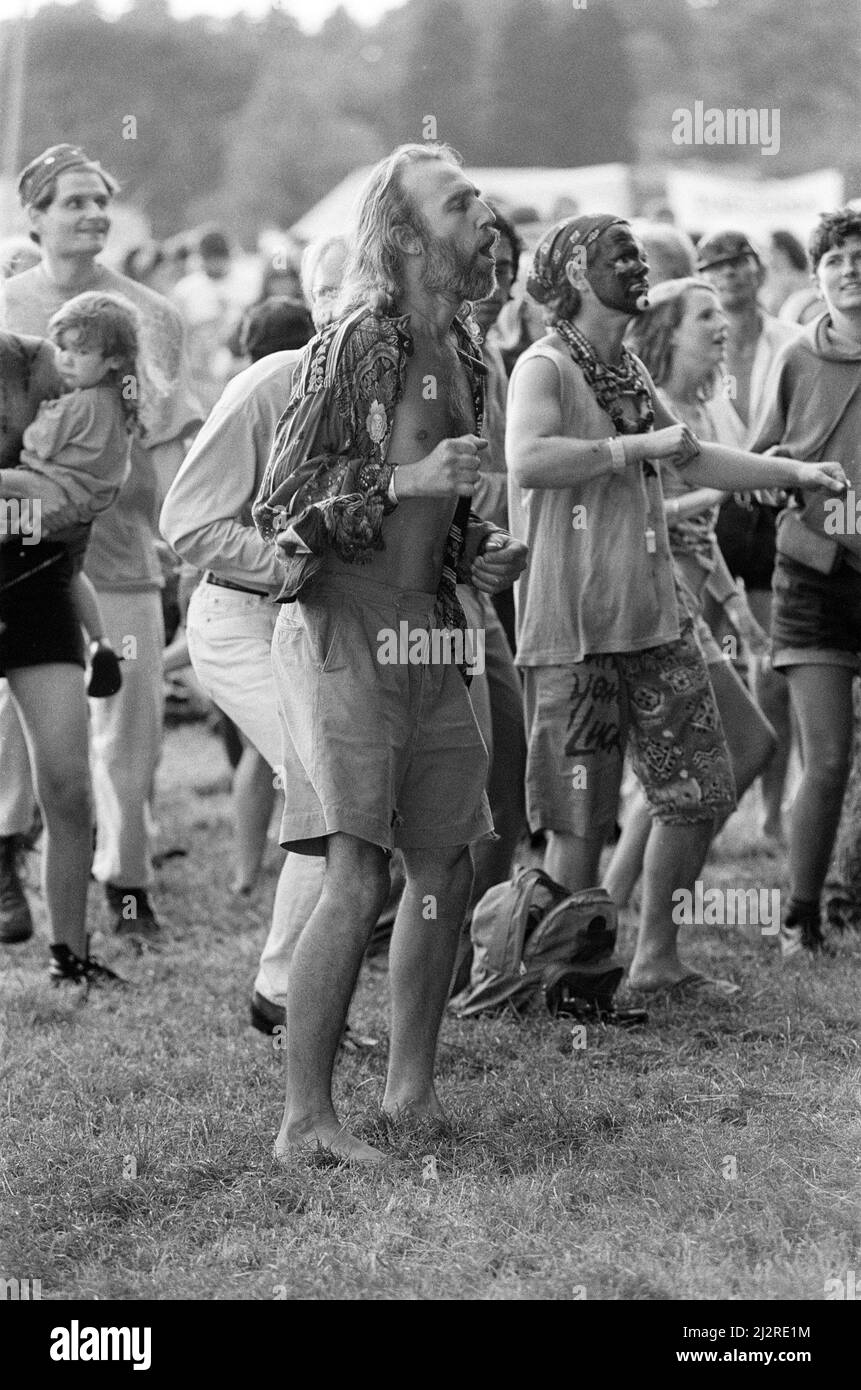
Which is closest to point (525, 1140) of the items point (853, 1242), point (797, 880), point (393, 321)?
point (853, 1242)

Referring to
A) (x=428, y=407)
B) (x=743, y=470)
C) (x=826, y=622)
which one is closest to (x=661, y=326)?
(x=743, y=470)

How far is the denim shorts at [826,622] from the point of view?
605cm

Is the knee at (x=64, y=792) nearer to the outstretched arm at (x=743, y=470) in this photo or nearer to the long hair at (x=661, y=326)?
the outstretched arm at (x=743, y=470)

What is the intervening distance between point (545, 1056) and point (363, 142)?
257 ft

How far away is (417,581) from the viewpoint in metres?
4.24

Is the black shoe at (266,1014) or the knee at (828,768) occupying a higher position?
the knee at (828,768)

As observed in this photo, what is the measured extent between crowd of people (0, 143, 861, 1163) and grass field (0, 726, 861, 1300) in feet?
0.66

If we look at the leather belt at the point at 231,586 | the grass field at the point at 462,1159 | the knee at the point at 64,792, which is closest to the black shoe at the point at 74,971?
the grass field at the point at 462,1159

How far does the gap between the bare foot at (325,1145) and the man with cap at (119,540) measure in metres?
2.63

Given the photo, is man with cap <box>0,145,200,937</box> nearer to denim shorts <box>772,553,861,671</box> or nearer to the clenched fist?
denim shorts <box>772,553,861,671</box>

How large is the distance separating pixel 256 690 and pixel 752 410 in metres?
3.34

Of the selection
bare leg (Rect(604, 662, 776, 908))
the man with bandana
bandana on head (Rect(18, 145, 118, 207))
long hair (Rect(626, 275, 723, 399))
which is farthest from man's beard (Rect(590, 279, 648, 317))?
bandana on head (Rect(18, 145, 118, 207))

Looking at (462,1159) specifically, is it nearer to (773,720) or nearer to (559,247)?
(559,247)

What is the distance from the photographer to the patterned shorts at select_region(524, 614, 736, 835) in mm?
5367
